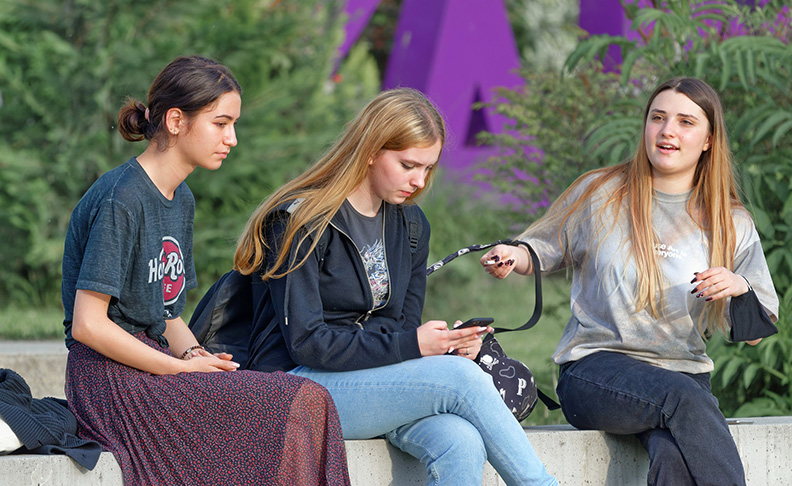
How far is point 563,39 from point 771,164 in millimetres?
10774

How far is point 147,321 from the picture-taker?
2879mm

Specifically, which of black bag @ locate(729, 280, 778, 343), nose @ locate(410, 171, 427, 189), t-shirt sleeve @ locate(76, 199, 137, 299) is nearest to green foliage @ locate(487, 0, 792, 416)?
black bag @ locate(729, 280, 778, 343)

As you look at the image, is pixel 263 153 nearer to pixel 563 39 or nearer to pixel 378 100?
pixel 378 100

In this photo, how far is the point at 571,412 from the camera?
3404mm

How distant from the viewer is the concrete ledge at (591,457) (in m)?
3.09

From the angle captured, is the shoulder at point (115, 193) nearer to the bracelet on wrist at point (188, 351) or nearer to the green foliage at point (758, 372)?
the bracelet on wrist at point (188, 351)

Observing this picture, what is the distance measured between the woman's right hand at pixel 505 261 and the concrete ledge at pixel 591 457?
0.58 meters

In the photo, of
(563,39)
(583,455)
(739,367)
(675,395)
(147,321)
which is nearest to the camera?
(147,321)

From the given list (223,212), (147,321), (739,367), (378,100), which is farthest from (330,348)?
(223,212)

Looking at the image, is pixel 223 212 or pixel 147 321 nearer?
pixel 147 321

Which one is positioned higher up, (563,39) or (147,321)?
(563,39)

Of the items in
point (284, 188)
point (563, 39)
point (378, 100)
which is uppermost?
point (563, 39)

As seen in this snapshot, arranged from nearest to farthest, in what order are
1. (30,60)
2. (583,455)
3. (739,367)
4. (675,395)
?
(675,395) < (583,455) < (739,367) < (30,60)

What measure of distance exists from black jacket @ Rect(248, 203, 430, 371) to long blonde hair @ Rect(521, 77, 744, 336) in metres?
0.56
